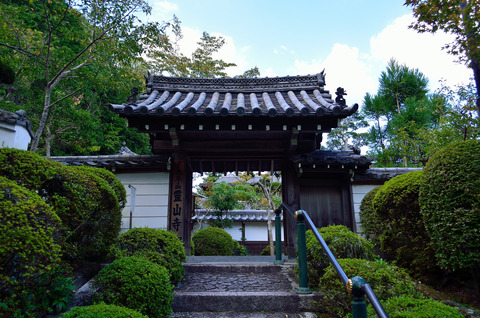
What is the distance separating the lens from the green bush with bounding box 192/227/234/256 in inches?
385

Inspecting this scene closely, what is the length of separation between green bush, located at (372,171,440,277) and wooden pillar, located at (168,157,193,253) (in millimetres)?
4184

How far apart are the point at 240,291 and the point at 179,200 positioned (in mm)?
3288

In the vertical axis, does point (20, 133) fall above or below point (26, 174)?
above

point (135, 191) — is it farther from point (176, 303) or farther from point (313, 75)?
point (313, 75)

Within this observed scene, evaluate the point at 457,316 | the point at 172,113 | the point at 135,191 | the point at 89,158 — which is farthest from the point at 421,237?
the point at 89,158

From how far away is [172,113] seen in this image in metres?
5.73

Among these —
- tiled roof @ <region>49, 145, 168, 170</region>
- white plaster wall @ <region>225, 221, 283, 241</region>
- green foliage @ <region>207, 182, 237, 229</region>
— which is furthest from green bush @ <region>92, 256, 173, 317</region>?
white plaster wall @ <region>225, 221, 283, 241</region>

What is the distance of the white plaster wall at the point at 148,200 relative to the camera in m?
7.12

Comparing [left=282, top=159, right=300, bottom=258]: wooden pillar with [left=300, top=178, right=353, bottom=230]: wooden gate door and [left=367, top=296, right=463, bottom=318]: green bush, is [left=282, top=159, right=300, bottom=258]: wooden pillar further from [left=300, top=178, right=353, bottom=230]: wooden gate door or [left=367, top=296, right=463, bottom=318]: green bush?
[left=367, top=296, right=463, bottom=318]: green bush

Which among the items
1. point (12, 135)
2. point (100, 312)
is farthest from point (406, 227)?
point (12, 135)

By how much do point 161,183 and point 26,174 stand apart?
417cm

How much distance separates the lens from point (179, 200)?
7.01 metres

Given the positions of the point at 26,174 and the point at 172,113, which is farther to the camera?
the point at 172,113

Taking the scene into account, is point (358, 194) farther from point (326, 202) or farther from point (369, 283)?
point (369, 283)
